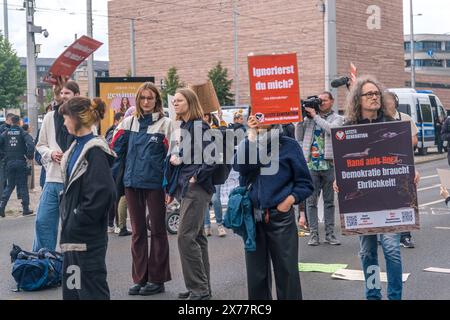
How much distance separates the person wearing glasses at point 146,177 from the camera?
7.18 meters

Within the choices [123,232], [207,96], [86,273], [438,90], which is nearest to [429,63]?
[438,90]

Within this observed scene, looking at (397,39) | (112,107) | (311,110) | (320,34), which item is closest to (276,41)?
(320,34)

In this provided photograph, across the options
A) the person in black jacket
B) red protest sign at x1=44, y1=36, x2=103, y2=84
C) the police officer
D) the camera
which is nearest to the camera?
the person in black jacket

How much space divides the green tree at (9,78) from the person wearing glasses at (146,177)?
5126 cm

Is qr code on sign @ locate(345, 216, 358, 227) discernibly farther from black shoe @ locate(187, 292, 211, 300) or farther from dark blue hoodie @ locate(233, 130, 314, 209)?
black shoe @ locate(187, 292, 211, 300)

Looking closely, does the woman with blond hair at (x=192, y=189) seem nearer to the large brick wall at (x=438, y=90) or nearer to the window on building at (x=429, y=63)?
the large brick wall at (x=438, y=90)

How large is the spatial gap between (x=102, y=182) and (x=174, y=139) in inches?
79.1

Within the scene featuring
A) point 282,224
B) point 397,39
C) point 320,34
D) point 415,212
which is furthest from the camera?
point 397,39

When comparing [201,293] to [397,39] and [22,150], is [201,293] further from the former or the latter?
[397,39]

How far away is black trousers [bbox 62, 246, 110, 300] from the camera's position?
5.22 meters

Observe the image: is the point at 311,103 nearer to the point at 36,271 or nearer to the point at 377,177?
the point at 377,177

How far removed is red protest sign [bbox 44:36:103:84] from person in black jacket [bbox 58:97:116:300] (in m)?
3.03

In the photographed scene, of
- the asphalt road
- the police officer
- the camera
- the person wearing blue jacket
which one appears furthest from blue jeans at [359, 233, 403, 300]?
the police officer
